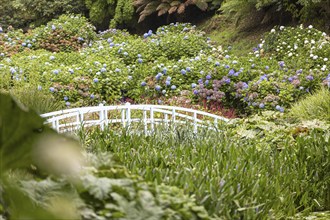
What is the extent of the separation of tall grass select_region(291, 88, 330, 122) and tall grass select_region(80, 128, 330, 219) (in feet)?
9.82

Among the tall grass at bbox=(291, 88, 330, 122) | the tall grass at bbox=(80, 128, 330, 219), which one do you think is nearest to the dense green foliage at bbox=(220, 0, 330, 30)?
the tall grass at bbox=(291, 88, 330, 122)

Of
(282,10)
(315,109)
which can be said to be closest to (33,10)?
(282,10)

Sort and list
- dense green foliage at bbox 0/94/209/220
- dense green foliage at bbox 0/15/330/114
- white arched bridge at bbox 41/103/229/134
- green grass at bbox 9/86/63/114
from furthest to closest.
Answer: dense green foliage at bbox 0/15/330/114 → green grass at bbox 9/86/63/114 → white arched bridge at bbox 41/103/229/134 → dense green foliage at bbox 0/94/209/220

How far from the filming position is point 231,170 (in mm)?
3631

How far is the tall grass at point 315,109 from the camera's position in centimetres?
834

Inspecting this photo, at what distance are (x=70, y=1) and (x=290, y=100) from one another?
12.4m

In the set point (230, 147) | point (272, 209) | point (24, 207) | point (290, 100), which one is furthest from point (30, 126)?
point (290, 100)

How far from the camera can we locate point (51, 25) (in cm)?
1700

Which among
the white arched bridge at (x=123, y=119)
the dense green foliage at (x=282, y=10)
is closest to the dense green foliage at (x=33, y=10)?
the dense green foliage at (x=282, y=10)

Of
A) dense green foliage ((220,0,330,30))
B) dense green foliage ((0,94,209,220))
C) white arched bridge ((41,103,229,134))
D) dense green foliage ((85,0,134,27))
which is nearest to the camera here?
dense green foliage ((0,94,209,220))

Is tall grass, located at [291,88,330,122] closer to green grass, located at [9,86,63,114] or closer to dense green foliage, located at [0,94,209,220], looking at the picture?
green grass, located at [9,86,63,114]

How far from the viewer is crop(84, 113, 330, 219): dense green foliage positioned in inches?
120

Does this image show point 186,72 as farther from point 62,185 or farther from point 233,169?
point 62,185

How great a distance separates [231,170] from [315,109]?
5242mm
